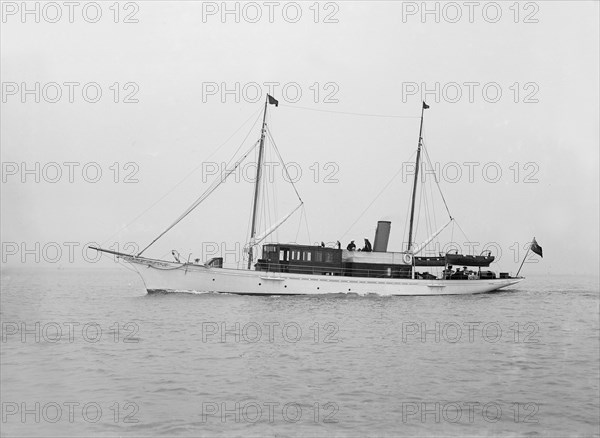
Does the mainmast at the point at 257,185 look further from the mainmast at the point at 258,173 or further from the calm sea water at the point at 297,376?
the calm sea water at the point at 297,376

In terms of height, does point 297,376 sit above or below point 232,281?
below

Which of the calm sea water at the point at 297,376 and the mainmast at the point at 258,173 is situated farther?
the mainmast at the point at 258,173

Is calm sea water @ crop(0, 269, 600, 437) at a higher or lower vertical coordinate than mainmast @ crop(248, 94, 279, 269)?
lower

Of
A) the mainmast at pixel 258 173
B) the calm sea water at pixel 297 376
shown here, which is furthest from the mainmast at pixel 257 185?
the calm sea water at pixel 297 376

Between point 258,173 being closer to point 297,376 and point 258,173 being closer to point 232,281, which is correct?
point 232,281

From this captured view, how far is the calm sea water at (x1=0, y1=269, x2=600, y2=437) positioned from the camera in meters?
14.7

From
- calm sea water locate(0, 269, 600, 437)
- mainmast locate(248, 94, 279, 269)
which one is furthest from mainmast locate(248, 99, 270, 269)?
calm sea water locate(0, 269, 600, 437)

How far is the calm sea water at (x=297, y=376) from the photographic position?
48.2ft

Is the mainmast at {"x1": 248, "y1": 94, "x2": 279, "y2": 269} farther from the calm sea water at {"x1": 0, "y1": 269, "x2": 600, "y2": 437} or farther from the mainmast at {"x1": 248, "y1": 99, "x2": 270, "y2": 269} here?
the calm sea water at {"x1": 0, "y1": 269, "x2": 600, "y2": 437}

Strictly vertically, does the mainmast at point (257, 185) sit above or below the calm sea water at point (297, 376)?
above

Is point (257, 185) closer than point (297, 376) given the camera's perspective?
No

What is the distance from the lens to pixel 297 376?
19969mm

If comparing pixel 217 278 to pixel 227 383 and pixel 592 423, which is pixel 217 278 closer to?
pixel 227 383

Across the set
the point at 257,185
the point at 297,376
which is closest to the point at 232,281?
the point at 257,185
